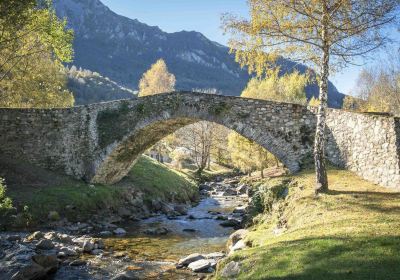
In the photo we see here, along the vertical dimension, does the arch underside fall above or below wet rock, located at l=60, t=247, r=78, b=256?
above

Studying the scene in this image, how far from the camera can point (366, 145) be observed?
750 inches

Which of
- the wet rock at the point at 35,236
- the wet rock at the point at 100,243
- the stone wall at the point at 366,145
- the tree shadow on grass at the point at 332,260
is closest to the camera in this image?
the tree shadow on grass at the point at 332,260

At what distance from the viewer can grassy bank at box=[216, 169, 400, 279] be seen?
9.33m

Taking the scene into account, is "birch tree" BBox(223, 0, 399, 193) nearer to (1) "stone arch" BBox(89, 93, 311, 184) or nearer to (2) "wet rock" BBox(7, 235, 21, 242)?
(1) "stone arch" BBox(89, 93, 311, 184)

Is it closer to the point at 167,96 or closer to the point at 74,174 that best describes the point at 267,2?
the point at 167,96

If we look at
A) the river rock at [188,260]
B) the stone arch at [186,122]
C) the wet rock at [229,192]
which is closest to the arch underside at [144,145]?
the stone arch at [186,122]

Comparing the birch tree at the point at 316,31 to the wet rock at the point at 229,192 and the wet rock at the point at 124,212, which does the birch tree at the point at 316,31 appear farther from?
the wet rock at the point at 229,192

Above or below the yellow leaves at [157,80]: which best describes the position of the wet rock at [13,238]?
below

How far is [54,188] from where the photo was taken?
27.3 m

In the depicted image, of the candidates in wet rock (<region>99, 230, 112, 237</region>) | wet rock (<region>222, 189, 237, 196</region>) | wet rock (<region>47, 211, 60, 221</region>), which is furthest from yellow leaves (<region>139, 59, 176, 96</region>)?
wet rock (<region>99, 230, 112, 237</region>)

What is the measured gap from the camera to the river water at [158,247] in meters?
15.8

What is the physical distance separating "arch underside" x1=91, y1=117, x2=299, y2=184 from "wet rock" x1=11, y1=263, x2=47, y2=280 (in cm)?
1377

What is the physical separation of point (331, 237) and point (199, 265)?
6.44m

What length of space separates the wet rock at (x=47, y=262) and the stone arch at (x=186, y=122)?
13032 mm
